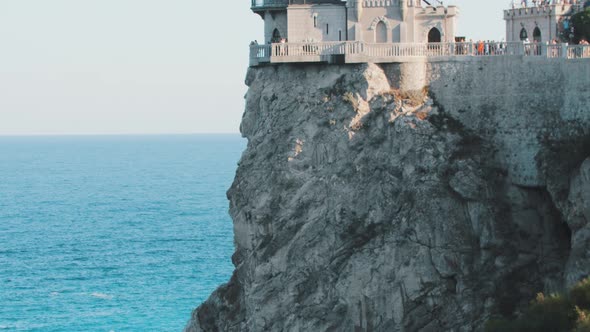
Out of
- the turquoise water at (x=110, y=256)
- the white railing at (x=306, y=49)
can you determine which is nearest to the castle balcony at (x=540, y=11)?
the white railing at (x=306, y=49)

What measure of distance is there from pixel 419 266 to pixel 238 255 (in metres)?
10.7

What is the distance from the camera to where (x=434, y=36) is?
57.9 m

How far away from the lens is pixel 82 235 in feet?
382

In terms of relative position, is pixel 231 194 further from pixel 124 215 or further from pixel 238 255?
pixel 124 215

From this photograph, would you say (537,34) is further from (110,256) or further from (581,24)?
(110,256)

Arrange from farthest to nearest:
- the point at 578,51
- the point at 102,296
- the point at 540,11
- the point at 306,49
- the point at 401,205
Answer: the point at 102,296
the point at 540,11
the point at 306,49
the point at 401,205
the point at 578,51

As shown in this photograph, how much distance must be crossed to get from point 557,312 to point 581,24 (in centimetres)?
2093

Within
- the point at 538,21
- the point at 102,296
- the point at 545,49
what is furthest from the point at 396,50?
the point at 102,296

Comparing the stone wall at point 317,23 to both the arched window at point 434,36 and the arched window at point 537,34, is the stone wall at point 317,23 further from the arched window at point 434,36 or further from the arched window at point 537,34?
the arched window at point 537,34

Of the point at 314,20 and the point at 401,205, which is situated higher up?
the point at 314,20

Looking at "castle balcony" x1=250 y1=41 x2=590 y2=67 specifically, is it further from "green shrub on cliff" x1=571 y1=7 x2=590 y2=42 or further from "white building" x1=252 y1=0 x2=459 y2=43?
"green shrub on cliff" x1=571 y1=7 x2=590 y2=42

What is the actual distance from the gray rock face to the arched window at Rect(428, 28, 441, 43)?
2.80 meters

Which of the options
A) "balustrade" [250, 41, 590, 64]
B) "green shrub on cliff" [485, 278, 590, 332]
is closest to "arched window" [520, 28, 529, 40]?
"balustrade" [250, 41, 590, 64]

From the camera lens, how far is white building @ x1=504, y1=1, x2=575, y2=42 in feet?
204
